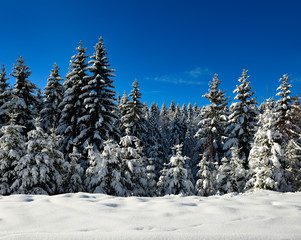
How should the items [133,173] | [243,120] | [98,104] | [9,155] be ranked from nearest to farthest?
[9,155] < [133,173] < [98,104] < [243,120]

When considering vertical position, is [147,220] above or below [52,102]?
below

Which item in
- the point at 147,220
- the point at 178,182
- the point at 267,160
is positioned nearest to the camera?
the point at 147,220

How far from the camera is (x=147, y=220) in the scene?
11.6ft

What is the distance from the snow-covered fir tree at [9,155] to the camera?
10063 mm

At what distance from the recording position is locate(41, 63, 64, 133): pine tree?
66.1 ft

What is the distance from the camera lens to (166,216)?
3.77m

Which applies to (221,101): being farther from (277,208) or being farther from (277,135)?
(277,208)

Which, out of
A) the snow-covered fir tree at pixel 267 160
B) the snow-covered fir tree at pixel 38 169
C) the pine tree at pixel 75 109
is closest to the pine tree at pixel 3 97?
the pine tree at pixel 75 109

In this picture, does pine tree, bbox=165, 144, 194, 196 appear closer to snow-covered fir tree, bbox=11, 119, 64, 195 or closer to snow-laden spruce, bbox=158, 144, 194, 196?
snow-laden spruce, bbox=158, 144, 194, 196

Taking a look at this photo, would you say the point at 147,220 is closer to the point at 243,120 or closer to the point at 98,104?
the point at 98,104

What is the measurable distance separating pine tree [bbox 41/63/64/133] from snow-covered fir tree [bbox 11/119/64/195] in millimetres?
9899

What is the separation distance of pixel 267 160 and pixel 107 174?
9.46m

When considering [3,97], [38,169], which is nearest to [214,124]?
[38,169]

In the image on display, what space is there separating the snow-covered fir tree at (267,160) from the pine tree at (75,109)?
41.3 feet
